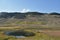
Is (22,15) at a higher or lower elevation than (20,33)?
lower

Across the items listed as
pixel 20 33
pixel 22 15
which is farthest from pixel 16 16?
pixel 20 33

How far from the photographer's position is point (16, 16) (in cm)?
16525

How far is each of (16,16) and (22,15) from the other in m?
5.57

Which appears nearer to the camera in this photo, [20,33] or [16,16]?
[20,33]

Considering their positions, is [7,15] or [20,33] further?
[7,15]

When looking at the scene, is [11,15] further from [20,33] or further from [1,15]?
[20,33]

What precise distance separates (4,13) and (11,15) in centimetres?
673

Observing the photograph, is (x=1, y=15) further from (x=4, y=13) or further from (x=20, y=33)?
(x=20, y=33)

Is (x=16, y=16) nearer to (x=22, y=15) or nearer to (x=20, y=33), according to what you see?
(x=22, y=15)

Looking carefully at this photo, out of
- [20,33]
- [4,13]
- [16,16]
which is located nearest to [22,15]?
[16,16]

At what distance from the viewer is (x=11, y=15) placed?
169625mm

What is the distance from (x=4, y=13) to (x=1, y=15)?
3.95 meters

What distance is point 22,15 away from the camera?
16475 cm

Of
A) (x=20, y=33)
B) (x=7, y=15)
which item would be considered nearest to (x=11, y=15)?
(x=7, y=15)
